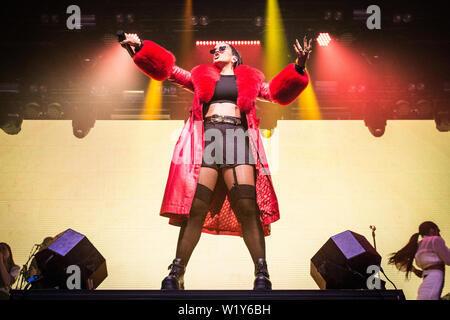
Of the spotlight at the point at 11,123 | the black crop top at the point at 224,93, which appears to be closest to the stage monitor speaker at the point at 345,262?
the black crop top at the point at 224,93

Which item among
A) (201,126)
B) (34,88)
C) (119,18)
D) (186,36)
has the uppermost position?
(119,18)

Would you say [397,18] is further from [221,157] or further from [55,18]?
[55,18]

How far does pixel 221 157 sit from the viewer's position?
252 centimetres

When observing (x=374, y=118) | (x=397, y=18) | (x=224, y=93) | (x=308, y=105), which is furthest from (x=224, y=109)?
(x=374, y=118)

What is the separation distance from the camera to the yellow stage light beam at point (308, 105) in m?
4.54

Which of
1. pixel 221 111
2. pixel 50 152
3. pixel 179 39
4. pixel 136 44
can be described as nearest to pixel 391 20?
pixel 179 39

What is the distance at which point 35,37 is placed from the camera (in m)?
4.19

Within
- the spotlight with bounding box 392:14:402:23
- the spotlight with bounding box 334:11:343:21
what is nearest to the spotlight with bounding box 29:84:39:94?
the spotlight with bounding box 334:11:343:21

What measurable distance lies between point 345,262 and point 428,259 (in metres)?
1.77

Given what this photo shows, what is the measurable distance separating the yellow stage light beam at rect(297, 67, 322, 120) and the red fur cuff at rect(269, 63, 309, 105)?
73.6 inches

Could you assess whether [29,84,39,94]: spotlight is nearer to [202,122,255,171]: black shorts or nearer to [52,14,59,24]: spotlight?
[52,14,59,24]: spotlight

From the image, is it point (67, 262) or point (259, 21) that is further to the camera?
point (259, 21)
